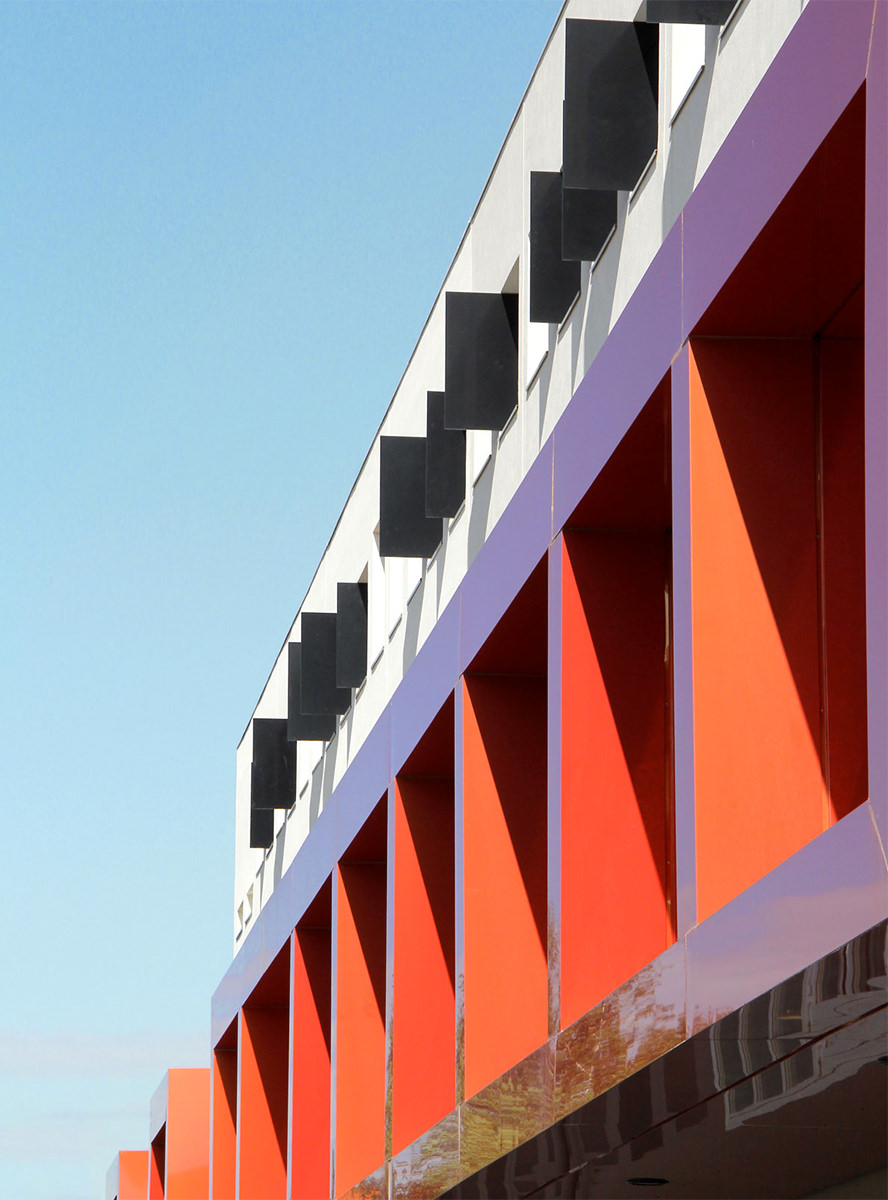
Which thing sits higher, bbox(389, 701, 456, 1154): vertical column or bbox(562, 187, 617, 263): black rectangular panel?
bbox(562, 187, 617, 263): black rectangular panel

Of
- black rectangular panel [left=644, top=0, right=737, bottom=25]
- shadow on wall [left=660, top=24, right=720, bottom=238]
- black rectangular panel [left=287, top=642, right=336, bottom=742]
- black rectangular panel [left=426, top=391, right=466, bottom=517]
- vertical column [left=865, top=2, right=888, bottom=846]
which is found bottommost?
vertical column [left=865, top=2, right=888, bottom=846]

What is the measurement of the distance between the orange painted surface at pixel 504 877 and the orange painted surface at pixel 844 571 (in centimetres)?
662

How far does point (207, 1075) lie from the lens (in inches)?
1855

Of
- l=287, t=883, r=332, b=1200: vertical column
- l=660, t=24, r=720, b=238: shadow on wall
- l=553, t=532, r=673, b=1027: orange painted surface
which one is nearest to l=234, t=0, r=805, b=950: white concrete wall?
l=660, t=24, r=720, b=238: shadow on wall

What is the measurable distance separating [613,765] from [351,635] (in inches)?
471

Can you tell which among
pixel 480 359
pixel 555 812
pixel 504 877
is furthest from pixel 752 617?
pixel 480 359

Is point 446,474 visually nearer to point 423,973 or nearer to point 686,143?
point 423,973

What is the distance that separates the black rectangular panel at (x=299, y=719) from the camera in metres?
29.0

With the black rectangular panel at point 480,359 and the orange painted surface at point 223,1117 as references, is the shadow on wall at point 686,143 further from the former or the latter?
the orange painted surface at point 223,1117

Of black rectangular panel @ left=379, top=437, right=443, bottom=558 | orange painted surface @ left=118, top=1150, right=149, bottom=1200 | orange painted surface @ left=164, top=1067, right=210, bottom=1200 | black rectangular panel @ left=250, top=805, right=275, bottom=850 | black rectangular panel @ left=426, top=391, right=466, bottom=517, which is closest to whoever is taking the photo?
black rectangular panel @ left=426, top=391, right=466, bottom=517

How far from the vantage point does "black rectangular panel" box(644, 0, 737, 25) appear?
552 inches

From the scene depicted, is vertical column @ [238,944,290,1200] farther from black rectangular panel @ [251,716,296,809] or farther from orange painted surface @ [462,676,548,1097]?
orange painted surface @ [462,676,548,1097]

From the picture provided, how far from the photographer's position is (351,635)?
27750 millimetres

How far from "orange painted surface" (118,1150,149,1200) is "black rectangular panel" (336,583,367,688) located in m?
32.1
